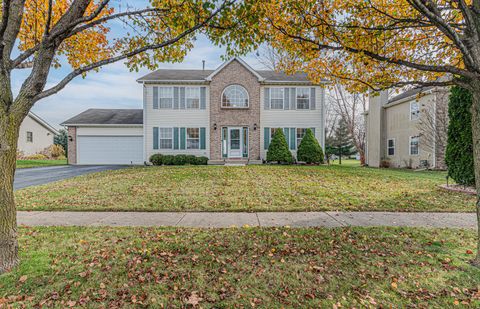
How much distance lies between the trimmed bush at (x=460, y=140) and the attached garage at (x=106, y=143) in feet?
62.2

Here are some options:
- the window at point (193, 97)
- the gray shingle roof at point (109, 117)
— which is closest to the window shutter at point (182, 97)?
the window at point (193, 97)

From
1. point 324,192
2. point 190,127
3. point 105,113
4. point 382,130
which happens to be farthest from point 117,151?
point 382,130

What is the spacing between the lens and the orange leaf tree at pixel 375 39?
3.43 meters

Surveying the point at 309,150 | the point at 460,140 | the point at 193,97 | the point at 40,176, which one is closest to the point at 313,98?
the point at 309,150

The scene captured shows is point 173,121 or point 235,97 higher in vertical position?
point 235,97

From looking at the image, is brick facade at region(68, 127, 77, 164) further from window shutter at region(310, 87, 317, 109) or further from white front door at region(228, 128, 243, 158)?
window shutter at region(310, 87, 317, 109)

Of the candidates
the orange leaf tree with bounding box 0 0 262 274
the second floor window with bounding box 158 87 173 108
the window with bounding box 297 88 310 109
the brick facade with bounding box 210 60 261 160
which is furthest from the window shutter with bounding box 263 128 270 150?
the orange leaf tree with bounding box 0 0 262 274

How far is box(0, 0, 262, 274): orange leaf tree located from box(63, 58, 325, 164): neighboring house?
11270 millimetres

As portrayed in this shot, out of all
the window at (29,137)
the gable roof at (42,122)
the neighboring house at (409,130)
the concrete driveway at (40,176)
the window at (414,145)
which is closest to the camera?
the concrete driveway at (40,176)

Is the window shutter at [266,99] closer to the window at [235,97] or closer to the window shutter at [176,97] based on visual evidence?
the window at [235,97]

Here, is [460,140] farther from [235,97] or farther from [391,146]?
[235,97]

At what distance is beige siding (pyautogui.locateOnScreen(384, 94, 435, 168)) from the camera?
54.7ft

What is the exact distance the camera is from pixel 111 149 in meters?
20.4

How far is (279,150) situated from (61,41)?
47.2 ft
